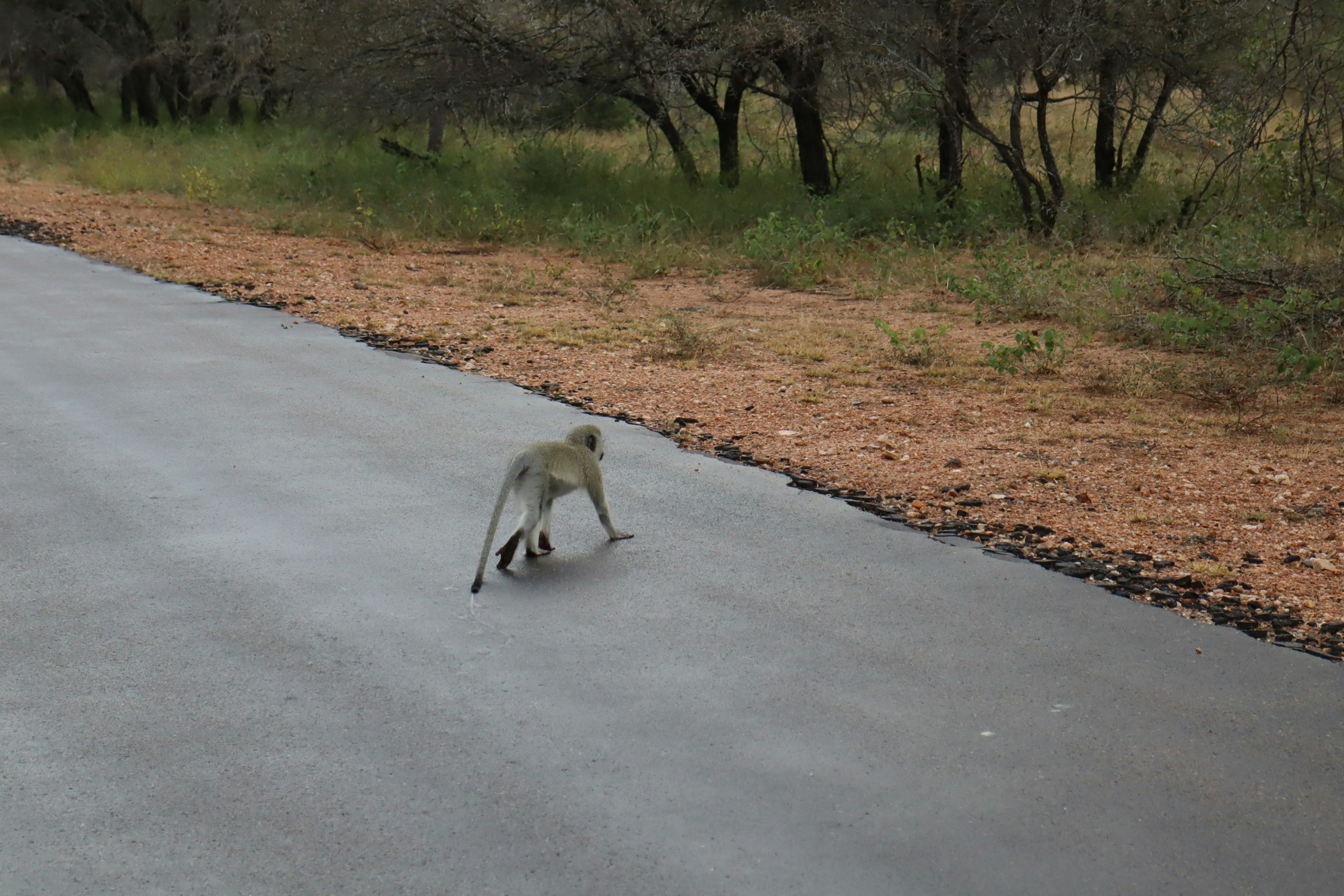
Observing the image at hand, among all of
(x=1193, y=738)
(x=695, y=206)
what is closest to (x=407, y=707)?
(x=1193, y=738)

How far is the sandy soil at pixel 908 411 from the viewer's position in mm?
5848

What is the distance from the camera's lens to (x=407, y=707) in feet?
14.2

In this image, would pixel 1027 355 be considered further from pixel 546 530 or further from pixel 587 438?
pixel 546 530

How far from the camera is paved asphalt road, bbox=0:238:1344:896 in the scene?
3486 millimetres

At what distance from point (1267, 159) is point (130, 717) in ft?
36.7

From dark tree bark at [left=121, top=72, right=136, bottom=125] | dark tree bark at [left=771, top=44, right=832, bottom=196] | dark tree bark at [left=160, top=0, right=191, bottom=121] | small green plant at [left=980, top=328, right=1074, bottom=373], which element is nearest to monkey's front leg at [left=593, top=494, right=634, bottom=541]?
small green plant at [left=980, top=328, right=1074, bottom=373]

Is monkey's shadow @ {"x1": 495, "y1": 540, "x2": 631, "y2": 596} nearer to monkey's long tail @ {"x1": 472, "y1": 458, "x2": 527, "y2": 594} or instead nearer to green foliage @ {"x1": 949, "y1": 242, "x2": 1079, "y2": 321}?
monkey's long tail @ {"x1": 472, "y1": 458, "x2": 527, "y2": 594}

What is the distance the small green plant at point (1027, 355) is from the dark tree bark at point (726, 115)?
34.2 ft

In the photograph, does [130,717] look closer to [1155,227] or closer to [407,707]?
[407,707]

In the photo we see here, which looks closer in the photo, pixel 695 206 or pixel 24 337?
pixel 24 337

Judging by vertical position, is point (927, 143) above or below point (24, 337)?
above

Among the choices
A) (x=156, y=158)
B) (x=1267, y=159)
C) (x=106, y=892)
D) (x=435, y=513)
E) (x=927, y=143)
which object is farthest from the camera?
(x=156, y=158)

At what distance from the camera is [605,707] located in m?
4.36

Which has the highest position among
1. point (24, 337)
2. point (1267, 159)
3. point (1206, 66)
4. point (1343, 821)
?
point (1206, 66)
